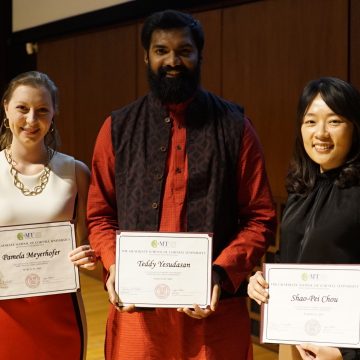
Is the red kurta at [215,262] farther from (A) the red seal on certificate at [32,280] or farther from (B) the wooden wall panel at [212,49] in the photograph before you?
(B) the wooden wall panel at [212,49]

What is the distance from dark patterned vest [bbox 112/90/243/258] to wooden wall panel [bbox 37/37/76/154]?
12.8 feet

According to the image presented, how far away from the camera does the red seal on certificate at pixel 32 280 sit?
6.22 feet

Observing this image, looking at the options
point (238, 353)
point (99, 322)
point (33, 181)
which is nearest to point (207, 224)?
point (238, 353)

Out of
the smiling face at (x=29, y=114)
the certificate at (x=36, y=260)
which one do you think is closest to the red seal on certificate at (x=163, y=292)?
the certificate at (x=36, y=260)

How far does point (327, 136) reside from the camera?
5.23 ft

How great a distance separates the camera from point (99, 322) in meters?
4.28

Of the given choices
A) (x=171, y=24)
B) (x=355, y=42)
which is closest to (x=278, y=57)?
(x=355, y=42)

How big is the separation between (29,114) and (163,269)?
0.75 metres

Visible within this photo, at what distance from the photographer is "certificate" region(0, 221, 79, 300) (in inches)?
74.0

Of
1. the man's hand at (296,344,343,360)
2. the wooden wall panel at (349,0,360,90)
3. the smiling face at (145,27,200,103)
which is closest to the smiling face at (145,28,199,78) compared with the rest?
the smiling face at (145,27,200,103)

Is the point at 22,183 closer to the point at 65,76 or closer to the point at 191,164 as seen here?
the point at 191,164

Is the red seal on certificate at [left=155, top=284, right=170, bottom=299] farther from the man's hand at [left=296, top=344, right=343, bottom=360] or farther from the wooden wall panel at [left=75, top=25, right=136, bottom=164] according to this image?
the wooden wall panel at [left=75, top=25, right=136, bottom=164]

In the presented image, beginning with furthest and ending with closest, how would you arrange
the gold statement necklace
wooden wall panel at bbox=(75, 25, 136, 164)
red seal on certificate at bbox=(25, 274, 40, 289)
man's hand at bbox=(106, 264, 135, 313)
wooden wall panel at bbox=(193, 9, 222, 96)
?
wooden wall panel at bbox=(75, 25, 136, 164)
wooden wall panel at bbox=(193, 9, 222, 96)
the gold statement necklace
red seal on certificate at bbox=(25, 274, 40, 289)
man's hand at bbox=(106, 264, 135, 313)

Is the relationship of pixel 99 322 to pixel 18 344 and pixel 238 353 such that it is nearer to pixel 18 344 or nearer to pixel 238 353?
pixel 18 344
